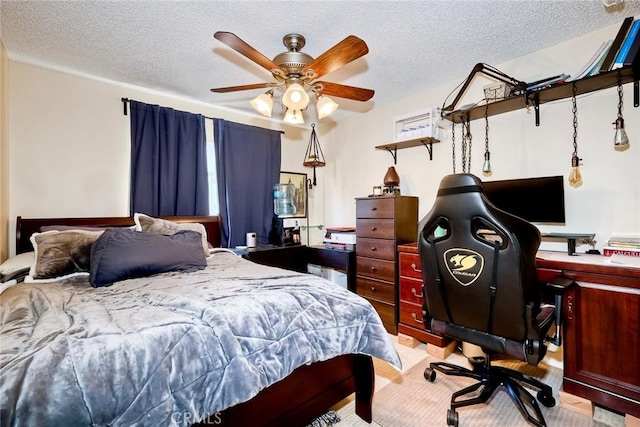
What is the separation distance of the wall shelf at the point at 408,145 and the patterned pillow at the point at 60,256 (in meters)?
2.72

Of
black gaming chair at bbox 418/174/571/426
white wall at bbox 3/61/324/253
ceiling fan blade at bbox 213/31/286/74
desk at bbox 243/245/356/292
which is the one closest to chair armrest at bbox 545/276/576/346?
black gaming chair at bbox 418/174/571/426

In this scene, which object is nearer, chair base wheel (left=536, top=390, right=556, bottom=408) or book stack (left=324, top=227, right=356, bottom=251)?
chair base wheel (left=536, top=390, right=556, bottom=408)

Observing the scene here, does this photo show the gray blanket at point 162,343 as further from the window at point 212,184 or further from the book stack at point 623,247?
the window at point 212,184

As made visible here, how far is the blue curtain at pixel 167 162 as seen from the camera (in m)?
2.83

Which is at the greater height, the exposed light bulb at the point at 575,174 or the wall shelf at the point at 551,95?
the wall shelf at the point at 551,95

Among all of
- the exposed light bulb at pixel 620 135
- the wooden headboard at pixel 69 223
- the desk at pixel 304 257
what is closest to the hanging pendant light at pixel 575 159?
the exposed light bulb at pixel 620 135

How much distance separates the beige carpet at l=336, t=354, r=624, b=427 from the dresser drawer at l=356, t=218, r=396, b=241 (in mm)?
1177

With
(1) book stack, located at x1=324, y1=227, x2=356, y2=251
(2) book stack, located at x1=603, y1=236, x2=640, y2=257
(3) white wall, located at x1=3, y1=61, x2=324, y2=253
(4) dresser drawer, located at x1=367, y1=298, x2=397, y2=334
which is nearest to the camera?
(2) book stack, located at x1=603, y1=236, x2=640, y2=257

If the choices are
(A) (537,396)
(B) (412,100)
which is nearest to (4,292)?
(A) (537,396)

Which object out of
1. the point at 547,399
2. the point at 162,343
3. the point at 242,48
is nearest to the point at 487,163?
the point at 547,399

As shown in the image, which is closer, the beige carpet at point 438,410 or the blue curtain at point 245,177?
the beige carpet at point 438,410

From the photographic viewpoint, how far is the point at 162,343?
0.98 m

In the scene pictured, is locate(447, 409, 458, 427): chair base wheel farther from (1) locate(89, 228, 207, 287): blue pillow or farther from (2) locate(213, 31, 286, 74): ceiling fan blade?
(2) locate(213, 31, 286, 74): ceiling fan blade

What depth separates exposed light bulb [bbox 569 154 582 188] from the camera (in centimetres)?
207
